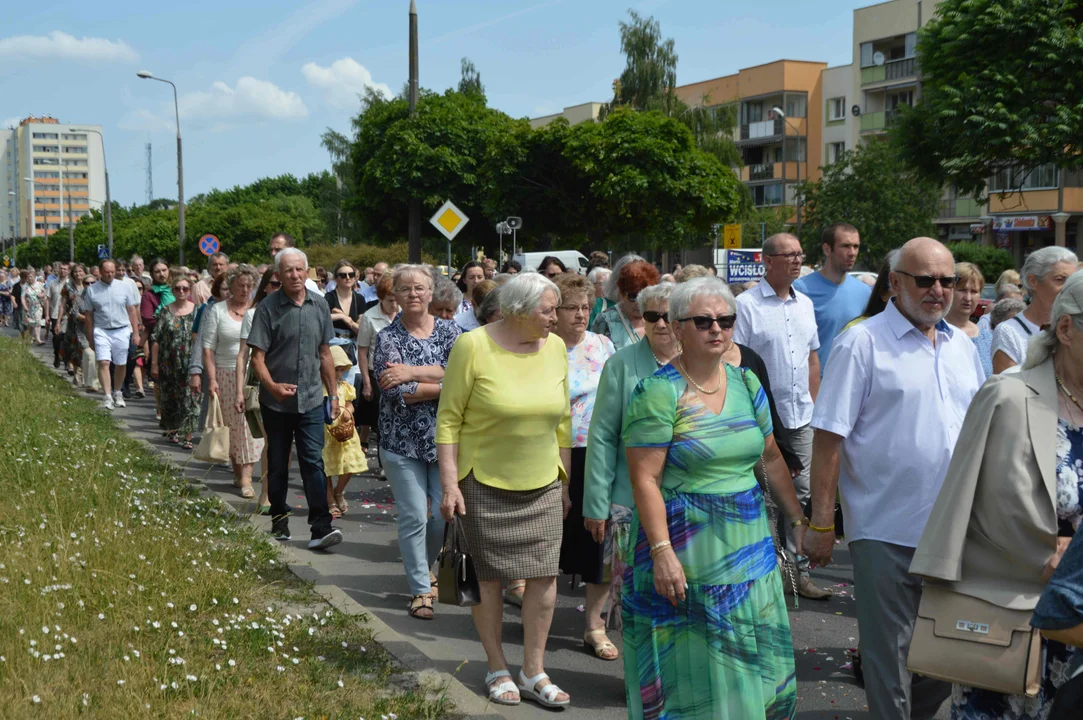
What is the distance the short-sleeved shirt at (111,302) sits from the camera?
17.0 meters

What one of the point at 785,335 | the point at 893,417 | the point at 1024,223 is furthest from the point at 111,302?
the point at 1024,223

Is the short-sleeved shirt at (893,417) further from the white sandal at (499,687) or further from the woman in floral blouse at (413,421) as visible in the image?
the woman in floral blouse at (413,421)

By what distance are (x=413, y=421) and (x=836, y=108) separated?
68.8 meters

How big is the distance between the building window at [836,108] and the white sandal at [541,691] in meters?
69.7

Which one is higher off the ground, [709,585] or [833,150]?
[833,150]

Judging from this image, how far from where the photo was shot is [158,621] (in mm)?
5750

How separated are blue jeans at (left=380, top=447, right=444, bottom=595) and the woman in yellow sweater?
1.36 m

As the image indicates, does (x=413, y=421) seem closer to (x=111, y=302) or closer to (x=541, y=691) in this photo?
(x=541, y=691)

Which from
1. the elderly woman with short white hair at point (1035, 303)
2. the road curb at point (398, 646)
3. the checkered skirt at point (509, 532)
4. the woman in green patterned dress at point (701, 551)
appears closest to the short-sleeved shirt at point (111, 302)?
the road curb at point (398, 646)

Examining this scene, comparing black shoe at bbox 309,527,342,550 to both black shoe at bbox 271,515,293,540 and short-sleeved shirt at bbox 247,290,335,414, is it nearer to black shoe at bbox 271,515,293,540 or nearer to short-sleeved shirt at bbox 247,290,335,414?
black shoe at bbox 271,515,293,540

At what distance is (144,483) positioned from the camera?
9211 millimetres

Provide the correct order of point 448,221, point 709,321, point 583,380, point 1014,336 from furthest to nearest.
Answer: point 448,221 → point 583,380 → point 1014,336 → point 709,321

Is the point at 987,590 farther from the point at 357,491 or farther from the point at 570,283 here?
the point at 357,491

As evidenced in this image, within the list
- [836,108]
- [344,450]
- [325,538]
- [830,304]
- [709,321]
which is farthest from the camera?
[836,108]
